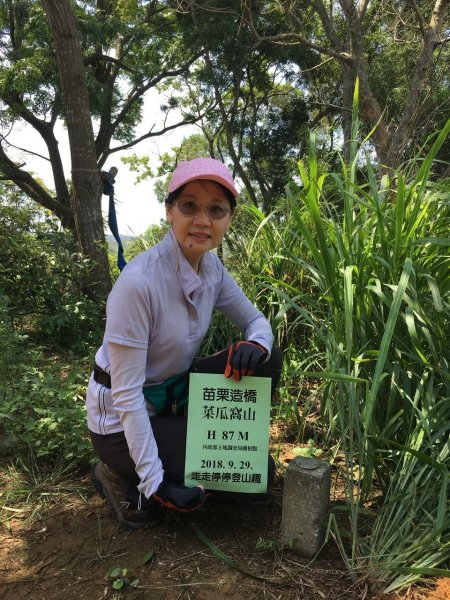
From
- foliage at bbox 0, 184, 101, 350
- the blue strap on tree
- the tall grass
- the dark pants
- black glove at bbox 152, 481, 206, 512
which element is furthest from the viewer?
foliage at bbox 0, 184, 101, 350

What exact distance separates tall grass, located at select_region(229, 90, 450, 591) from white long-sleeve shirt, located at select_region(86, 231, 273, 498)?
1.02ft

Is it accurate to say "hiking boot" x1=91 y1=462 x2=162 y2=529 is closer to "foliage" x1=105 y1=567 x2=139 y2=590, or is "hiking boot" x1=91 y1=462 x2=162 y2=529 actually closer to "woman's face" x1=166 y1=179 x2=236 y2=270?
"foliage" x1=105 y1=567 x2=139 y2=590

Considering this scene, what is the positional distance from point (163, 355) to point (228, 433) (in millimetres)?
327

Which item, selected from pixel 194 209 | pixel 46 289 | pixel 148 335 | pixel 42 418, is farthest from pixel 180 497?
pixel 46 289

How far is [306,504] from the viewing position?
132 centimetres

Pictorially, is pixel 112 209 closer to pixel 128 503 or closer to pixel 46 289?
pixel 128 503

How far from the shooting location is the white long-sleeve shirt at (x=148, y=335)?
1383 mm

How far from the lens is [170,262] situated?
4.93 ft

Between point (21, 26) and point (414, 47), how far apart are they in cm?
843

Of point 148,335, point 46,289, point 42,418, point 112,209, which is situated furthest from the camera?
point 46,289

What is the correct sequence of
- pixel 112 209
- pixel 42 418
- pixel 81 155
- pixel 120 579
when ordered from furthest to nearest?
pixel 81 155 < pixel 42 418 < pixel 112 209 < pixel 120 579

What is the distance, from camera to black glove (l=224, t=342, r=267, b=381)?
146 cm

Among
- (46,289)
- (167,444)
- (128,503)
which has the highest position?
(46,289)

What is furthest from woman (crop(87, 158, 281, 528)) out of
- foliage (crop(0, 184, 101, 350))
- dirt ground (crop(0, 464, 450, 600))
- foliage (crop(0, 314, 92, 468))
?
foliage (crop(0, 184, 101, 350))
